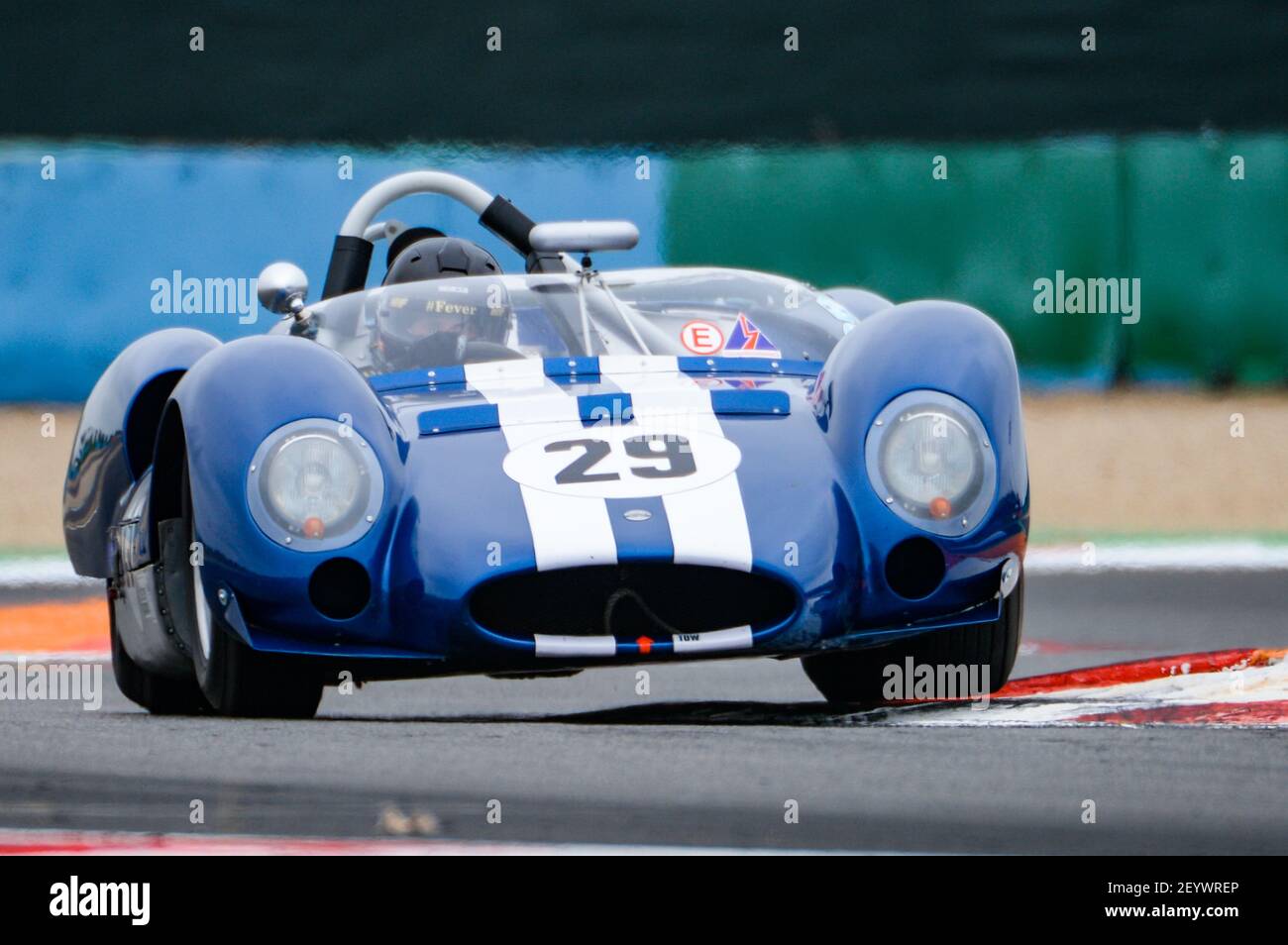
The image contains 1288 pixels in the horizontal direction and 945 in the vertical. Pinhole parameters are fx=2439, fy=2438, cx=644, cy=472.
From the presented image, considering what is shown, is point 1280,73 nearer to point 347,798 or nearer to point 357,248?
point 357,248

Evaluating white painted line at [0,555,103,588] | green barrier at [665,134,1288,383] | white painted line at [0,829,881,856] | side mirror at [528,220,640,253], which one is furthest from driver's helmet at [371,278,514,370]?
green barrier at [665,134,1288,383]

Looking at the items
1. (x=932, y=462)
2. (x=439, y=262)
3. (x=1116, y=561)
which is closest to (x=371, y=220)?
(x=439, y=262)

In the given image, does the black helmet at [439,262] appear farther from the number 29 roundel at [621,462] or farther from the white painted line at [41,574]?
the white painted line at [41,574]

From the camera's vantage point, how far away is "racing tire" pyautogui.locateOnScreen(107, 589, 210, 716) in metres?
→ 5.86

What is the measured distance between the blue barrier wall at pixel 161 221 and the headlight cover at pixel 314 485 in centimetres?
1024

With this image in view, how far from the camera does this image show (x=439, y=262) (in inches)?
246

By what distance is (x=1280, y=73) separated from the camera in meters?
17.6

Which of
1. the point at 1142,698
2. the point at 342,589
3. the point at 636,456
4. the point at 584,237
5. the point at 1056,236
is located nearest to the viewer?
the point at 342,589

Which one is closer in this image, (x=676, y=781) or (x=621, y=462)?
(x=676, y=781)

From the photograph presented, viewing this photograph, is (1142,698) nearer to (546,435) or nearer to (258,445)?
(546,435)

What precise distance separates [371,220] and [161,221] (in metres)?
8.80

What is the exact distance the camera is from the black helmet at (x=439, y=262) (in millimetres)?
6238

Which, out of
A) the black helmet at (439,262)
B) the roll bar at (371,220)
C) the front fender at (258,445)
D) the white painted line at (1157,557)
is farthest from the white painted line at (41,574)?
the front fender at (258,445)
